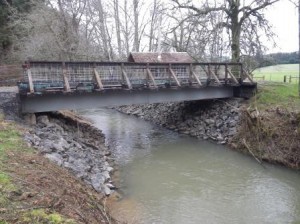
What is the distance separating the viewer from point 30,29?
82.0ft

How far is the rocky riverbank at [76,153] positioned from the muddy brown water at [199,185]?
2.23ft

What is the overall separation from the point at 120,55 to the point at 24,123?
22020 millimetres

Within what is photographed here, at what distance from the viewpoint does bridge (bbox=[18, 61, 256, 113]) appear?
13.4 metres

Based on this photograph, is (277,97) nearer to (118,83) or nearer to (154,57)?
(118,83)

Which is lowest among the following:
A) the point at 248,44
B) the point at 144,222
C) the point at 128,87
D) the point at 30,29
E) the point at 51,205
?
the point at 144,222

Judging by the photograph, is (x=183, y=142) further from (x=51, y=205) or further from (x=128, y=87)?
(x=51, y=205)

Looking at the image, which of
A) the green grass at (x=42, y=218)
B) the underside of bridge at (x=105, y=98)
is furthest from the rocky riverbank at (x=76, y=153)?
the green grass at (x=42, y=218)

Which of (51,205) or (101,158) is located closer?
(51,205)

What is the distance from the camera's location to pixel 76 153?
37.5 ft

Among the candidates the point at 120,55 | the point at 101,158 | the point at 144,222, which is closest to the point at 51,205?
the point at 144,222

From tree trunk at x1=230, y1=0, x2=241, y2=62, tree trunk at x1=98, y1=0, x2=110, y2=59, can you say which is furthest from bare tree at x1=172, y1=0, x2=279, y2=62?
tree trunk at x1=98, y1=0, x2=110, y2=59

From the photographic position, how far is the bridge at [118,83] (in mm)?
13398

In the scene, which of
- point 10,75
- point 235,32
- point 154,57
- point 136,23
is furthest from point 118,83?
point 136,23

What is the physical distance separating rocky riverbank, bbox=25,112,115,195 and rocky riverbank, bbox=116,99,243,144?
18.9ft
